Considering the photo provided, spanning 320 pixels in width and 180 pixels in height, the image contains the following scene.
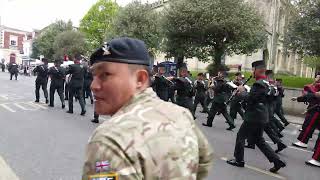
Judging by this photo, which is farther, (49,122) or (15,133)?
(49,122)

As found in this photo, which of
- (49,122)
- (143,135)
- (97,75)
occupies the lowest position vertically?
(49,122)

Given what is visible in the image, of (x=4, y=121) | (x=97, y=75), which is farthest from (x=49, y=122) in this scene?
(x=97, y=75)

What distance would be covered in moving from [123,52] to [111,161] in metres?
0.46

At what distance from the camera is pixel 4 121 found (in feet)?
33.1

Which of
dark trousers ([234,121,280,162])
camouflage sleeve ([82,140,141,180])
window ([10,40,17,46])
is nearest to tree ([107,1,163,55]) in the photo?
dark trousers ([234,121,280,162])

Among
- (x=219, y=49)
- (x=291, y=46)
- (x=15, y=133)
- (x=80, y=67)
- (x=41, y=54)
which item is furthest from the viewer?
(x=41, y=54)

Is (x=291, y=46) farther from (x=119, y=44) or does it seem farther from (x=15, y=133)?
(x=119, y=44)

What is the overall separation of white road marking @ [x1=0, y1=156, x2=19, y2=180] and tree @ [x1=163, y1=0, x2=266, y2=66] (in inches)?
661

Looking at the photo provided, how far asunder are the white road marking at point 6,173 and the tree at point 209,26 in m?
16.8

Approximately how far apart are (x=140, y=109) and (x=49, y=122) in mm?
9241

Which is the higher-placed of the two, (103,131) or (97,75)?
(97,75)

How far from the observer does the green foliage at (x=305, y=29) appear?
19.5 metres

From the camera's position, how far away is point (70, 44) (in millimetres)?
54469

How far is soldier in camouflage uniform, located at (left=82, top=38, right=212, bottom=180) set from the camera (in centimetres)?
133
